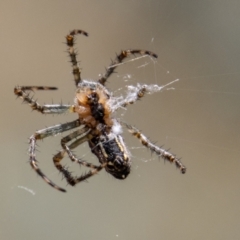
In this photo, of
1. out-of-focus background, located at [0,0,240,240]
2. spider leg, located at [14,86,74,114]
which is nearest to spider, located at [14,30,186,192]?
spider leg, located at [14,86,74,114]

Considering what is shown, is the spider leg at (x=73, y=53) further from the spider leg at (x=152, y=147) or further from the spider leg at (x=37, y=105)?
the spider leg at (x=152, y=147)

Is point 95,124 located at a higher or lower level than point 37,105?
lower

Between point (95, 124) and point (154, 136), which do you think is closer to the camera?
point (95, 124)

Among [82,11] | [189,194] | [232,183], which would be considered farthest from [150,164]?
[82,11]

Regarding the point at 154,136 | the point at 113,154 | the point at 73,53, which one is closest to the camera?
the point at 113,154

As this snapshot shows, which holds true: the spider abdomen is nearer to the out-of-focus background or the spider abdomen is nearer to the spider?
the spider

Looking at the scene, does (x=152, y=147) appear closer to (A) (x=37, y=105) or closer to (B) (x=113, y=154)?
(B) (x=113, y=154)

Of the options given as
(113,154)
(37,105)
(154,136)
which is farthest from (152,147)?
(154,136)
